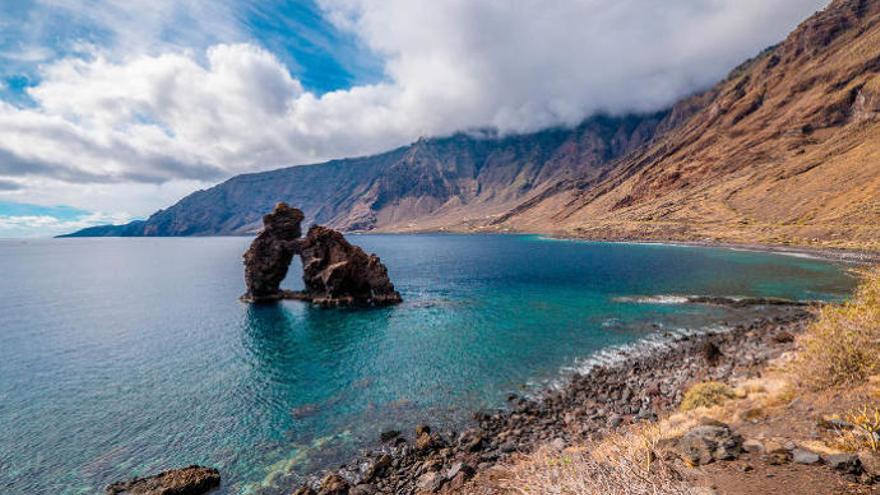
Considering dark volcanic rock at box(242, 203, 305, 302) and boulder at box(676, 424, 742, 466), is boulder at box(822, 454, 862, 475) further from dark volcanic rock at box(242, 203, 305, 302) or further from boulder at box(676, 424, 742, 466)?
dark volcanic rock at box(242, 203, 305, 302)

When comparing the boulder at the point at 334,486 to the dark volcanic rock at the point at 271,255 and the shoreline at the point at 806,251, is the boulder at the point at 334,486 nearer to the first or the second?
the dark volcanic rock at the point at 271,255

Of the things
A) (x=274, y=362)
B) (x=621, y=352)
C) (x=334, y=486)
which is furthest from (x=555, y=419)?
(x=274, y=362)

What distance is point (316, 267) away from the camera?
7669 cm

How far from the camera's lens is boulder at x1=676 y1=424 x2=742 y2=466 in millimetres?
13578

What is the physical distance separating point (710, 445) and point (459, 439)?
15.4 metres

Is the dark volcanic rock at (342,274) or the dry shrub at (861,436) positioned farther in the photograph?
the dark volcanic rock at (342,274)

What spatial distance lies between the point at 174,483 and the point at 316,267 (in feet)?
185

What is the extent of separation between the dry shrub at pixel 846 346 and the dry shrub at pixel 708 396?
5153 millimetres

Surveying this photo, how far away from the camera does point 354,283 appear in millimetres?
74500

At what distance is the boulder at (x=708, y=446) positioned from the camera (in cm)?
1358

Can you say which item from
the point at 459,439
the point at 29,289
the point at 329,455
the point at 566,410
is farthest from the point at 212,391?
the point at 29,289

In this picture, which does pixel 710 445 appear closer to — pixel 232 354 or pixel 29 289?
pixel 232 354

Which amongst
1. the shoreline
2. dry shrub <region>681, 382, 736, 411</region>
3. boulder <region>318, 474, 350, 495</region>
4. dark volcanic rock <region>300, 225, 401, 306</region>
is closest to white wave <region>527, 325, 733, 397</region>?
dry shrub <region>681, 382, 736, 411</region>

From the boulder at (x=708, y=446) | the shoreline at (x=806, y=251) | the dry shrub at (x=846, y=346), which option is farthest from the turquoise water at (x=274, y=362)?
the dry shrub at (x=846, y=346)
